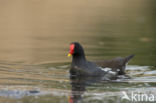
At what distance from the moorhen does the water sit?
0.31 metres

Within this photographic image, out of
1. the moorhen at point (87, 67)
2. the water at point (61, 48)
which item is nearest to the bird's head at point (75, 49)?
the moorhen at point (87, 67)

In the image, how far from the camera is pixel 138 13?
27.9m

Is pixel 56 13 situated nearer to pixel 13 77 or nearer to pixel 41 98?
pixel 13 77

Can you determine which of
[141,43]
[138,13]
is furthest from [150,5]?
[141,43]

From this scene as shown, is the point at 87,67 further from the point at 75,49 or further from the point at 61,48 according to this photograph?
the point at 61,48

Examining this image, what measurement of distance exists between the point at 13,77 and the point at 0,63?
2080 mm

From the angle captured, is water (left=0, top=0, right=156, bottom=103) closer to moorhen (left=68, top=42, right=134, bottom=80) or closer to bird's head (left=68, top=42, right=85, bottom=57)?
moorhen (left=68, top=42, right=134, bottom=80)

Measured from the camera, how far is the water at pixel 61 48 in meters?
7.96

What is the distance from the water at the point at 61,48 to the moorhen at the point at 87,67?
315 mm

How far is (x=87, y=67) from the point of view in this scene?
10273mm

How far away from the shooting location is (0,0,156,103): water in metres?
7.96

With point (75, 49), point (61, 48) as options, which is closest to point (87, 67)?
point (75, 49)

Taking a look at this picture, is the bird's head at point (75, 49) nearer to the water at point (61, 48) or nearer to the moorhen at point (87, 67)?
the moorhen at point (87, 67)

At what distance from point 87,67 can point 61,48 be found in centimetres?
454
